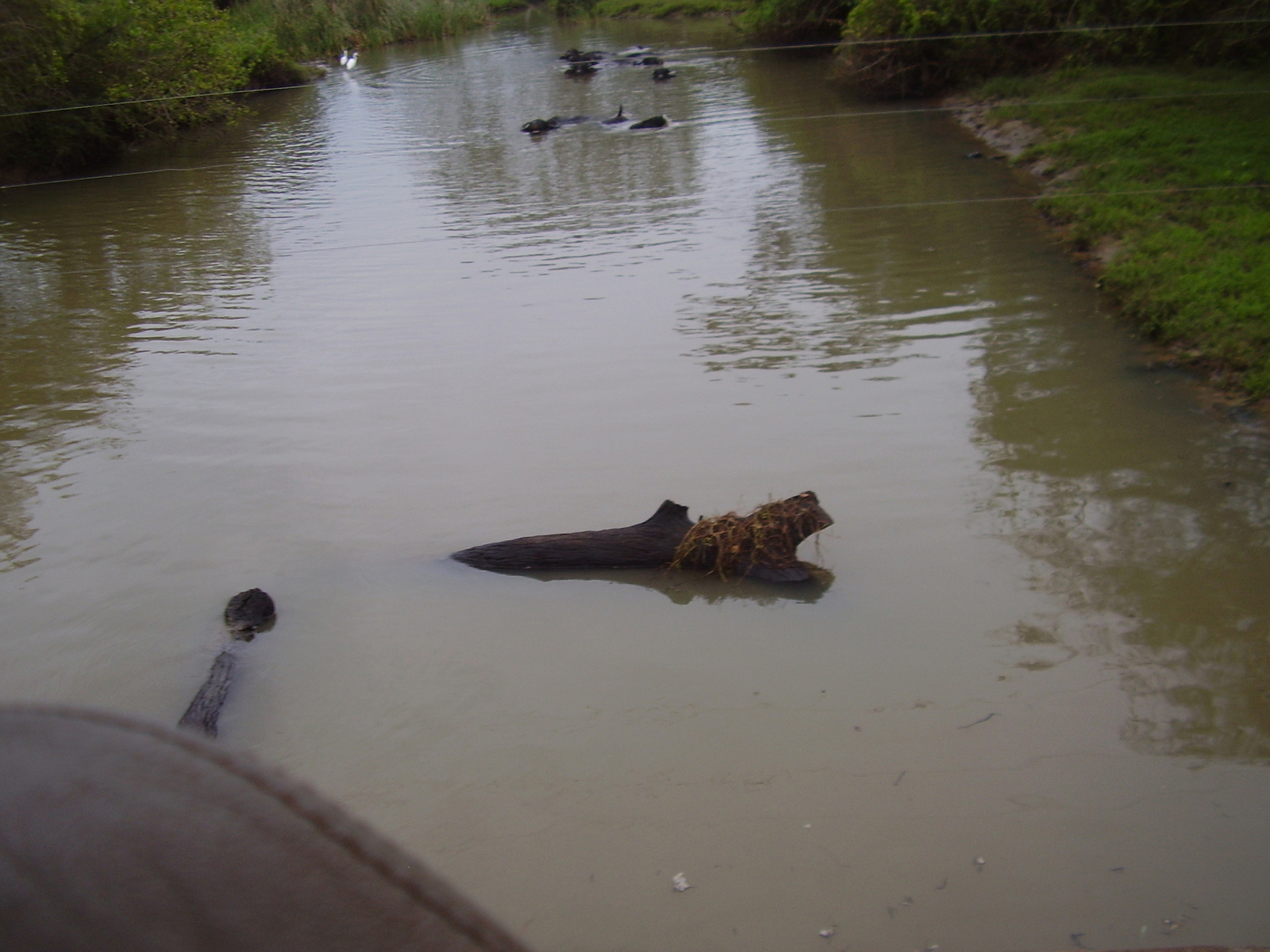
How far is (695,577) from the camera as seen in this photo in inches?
207

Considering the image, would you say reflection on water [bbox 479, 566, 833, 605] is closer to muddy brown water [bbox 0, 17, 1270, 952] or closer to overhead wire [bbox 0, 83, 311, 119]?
muddy brown water [bbox 0, 17, 1270, 952]

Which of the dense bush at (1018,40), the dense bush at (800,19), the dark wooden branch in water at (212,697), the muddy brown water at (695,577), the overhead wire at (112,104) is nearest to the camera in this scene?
the muddy brown water at (695,577)

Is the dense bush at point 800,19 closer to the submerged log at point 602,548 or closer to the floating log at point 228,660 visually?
the submerged log at point 602,548

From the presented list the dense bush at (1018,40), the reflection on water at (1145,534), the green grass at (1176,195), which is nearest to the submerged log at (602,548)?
the reflection on water at (1145,534)

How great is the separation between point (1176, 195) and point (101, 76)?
15860 mm

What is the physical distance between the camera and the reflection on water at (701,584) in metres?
5.12

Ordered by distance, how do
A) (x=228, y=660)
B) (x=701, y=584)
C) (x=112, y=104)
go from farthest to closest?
1. (x=112, y=104)
2. (x=701, y=584)
3. (x=228, y=660)

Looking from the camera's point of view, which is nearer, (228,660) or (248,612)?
(228,660)

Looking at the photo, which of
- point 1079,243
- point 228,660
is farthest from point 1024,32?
point 228,660

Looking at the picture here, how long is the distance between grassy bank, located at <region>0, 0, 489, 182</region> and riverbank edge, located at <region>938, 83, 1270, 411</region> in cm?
1272

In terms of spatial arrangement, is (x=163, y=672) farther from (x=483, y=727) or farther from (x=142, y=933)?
(x=142, y=933)

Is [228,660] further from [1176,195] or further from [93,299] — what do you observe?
[1176,195]

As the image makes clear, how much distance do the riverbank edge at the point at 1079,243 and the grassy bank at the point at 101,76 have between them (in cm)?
1272

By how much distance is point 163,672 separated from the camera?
15.4 ft
